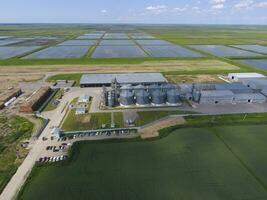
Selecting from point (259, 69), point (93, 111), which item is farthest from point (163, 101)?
point (259, 69)

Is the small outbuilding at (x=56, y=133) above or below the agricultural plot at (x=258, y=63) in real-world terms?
above

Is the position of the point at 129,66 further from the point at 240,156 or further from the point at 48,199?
the point at 48,199

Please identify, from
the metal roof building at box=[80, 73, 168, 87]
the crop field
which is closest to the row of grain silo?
the metal roof building at box=[80, 73, 168, 87]

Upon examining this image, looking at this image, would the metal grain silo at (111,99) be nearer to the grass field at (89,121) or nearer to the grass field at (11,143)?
the grass field at (89,121)

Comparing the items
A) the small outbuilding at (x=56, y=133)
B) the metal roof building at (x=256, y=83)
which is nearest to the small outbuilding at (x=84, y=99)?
the small outbuilding at (x=56, y=133)

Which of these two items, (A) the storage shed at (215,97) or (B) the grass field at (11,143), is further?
(A) the storage shed at (215,97)
